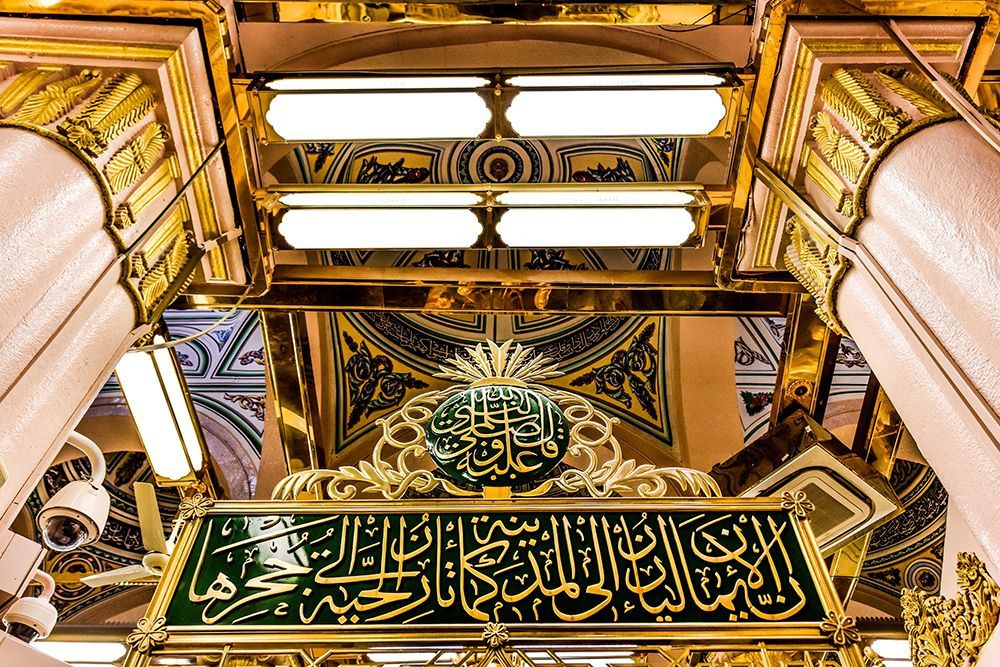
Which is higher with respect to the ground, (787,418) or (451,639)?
(787,418)

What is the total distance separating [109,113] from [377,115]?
3.05ft

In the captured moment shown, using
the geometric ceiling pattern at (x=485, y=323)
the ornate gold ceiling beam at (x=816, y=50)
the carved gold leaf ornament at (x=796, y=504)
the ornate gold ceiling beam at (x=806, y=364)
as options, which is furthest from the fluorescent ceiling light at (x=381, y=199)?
the geometric ceiling pattern at (x=485, y=323)

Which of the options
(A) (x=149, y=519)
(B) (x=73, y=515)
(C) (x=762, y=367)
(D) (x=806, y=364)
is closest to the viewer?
(B) (x=73, y=515)

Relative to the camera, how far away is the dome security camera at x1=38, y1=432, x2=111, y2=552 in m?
2.77

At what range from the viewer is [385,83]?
294 cm

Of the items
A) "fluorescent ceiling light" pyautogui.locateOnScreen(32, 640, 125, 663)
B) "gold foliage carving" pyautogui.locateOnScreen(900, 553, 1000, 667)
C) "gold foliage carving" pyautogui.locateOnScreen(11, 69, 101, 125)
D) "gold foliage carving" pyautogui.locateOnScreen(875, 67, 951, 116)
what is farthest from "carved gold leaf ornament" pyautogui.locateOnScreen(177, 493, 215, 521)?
"fluorescent ceiling light" pyautogui.locateOnScreen(32, 640, 125, 663)

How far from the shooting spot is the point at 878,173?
239cm

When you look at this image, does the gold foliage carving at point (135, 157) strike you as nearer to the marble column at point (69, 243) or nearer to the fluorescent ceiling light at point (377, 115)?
the marble column at point (69, 243)

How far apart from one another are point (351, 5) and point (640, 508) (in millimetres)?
2081

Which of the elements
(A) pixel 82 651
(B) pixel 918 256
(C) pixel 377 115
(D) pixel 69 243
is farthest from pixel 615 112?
(A) pixel 82 651

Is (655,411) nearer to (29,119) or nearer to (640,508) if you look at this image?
(640,508)

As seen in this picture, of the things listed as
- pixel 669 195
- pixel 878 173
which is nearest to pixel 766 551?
pixel 878 173

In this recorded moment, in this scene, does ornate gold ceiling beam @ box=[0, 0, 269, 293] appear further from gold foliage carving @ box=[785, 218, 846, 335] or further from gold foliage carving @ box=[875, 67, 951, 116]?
gold foliage carving @ box=[875, 67, 951, 116]

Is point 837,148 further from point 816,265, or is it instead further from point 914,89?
point 816,265
